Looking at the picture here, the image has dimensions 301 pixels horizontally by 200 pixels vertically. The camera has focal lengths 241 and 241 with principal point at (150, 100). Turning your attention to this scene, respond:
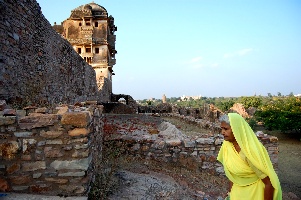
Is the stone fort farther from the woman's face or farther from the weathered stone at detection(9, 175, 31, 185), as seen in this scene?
the woman's face

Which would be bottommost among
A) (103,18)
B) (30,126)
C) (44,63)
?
(30,126)

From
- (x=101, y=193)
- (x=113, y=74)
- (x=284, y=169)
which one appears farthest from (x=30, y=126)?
(x=113, y=74)

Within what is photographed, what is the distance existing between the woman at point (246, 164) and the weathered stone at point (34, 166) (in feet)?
7.28

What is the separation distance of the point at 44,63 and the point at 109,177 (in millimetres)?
4410

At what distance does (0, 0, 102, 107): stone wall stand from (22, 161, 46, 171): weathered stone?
2.20 meters

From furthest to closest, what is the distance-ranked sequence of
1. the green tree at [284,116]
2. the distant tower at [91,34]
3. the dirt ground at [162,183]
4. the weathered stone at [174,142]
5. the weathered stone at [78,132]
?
the distant tower at [91,34], the green tree at [284,116], the weathered stone at [174,142], the dirt ground at [162,183], the weathered stone at [78,132]

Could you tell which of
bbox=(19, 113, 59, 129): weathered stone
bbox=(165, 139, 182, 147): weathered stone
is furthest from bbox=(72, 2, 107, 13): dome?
bbox=(19, 113, 59, 129): weathered stone

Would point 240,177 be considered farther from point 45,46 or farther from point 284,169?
point 284,169

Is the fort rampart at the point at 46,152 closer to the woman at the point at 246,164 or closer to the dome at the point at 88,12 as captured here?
Result: the woman at the point at 246,164

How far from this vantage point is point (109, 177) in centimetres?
423

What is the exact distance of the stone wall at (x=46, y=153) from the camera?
298 centimetres

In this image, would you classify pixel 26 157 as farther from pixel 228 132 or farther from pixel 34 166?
pixel 228 132

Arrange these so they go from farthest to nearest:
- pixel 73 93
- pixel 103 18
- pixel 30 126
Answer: pixel 103 18 → pixel 73 93 → pixel 30 126

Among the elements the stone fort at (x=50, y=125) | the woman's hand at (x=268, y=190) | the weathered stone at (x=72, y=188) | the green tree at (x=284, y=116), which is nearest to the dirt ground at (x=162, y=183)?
the stone fort at (x=50, y=125)
